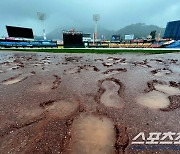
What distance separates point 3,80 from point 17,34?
1786 inches

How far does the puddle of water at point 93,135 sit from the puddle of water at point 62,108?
54 cm

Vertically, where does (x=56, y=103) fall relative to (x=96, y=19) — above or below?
below

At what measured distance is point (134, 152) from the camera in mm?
2973

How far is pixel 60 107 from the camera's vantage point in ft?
15.8

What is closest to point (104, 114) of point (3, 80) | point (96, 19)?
point (3, 80)

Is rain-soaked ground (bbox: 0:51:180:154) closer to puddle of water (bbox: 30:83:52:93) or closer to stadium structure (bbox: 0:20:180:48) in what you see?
puddle of water (bbox: 30:83:52:93)

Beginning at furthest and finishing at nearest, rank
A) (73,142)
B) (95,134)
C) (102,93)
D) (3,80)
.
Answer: (3,80) → (102,93) → (95,134) → (73,142)

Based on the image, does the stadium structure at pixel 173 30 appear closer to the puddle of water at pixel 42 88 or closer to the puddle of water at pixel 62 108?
the puddle of water at pixel 42 88

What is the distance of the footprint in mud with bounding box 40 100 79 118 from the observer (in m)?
4.45

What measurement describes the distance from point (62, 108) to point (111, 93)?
7.26ft

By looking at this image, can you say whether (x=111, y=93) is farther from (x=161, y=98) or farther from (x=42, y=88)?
(x=42, y=88)

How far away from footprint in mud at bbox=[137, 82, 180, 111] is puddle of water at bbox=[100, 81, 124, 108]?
2.51 ft

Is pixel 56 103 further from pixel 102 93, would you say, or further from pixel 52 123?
pixel 102 93

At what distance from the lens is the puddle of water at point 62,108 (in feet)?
14.6
